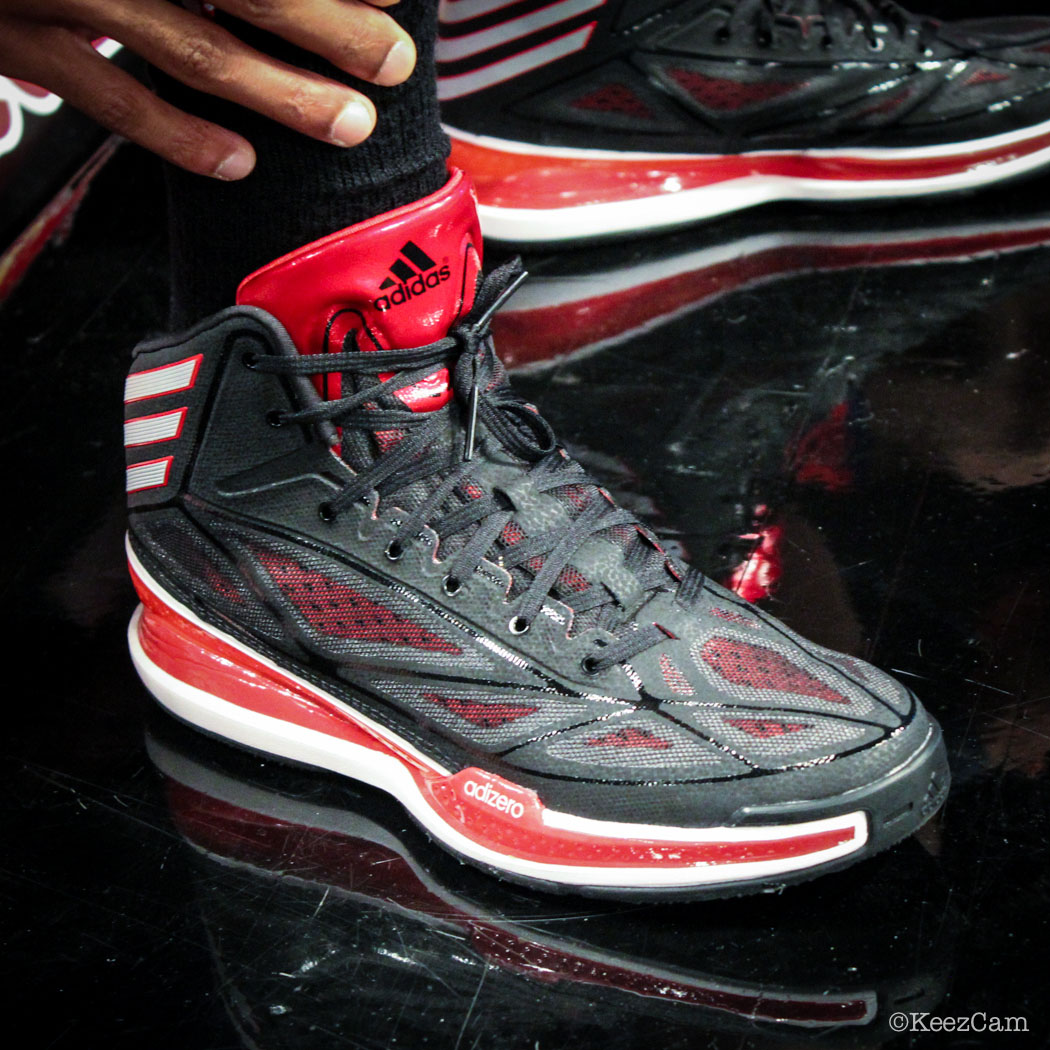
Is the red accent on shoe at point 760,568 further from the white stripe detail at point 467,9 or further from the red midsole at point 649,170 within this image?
the white stripe detail at point 467,9

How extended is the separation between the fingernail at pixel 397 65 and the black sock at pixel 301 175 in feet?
0.08

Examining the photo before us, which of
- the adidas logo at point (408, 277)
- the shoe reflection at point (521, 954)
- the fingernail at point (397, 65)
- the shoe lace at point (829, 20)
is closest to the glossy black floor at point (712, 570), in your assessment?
the shoe reflection at point (521, 954)

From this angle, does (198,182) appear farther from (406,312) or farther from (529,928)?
(529,928)

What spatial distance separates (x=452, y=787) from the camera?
0.74 metres

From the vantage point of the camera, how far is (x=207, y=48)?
63 centimetres

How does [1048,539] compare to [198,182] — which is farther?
[1048,539]

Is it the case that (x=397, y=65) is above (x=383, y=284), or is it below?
above

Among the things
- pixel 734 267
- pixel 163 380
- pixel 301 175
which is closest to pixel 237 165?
pixel 301 175

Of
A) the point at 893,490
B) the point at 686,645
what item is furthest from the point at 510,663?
the point at 893,490

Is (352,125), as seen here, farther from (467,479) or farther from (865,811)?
(865,811)

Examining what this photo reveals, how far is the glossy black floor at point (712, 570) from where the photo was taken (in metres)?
0.67

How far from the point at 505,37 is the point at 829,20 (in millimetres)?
405

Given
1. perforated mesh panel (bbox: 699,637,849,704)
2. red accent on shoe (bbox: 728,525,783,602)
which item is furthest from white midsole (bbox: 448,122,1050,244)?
perforated mesh panel (bbox: 699,637,849,704)

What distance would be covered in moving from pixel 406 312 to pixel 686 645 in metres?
0.27
